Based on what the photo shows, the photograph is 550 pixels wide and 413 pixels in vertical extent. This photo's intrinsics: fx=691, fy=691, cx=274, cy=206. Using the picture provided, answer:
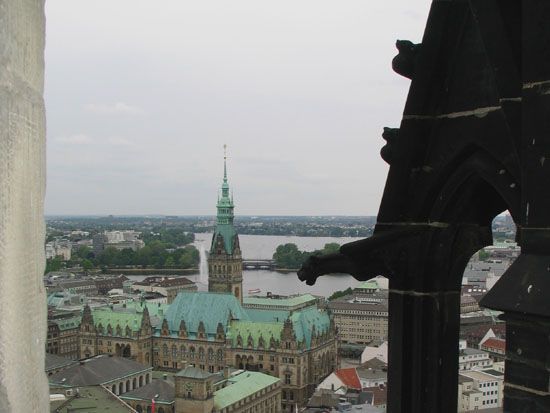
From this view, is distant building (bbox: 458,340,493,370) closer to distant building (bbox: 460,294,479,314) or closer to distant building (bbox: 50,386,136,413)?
distant building (bbox: 460,294,479,314)

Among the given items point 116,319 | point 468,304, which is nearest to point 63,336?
point 116,319

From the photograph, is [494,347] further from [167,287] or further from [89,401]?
[167,287]

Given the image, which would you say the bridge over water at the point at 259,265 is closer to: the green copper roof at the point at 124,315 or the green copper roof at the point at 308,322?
the green copper roof at the point at 124,315

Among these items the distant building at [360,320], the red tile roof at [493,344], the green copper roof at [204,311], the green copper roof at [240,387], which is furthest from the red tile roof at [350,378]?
the distant building at [360,320]

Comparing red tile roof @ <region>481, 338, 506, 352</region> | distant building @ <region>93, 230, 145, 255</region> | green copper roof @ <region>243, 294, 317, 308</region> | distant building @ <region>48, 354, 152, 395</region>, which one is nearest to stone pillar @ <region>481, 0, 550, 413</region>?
distant building @ <region>48, 354, 152, 395</region>

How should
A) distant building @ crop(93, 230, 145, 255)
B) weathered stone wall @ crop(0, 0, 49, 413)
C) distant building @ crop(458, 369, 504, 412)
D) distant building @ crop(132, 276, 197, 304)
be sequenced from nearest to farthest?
weathered stone wall @ crop(0, 0, 49, 413), distant building @ crop(458, 369, 504, 412), distant building @ crop(132, 276, 197, 304), distant building @ crop(93, 230, 145, 255)

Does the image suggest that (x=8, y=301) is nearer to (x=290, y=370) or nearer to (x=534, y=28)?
(x=534, y=28)

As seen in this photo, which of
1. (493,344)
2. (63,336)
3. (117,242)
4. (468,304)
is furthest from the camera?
(117,242)
